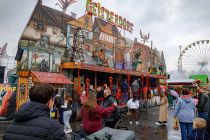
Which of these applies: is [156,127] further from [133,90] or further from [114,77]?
[114,77]

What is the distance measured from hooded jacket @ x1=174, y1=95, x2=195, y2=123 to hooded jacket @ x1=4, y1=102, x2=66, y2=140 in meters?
5.08

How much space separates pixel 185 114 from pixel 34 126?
528cm

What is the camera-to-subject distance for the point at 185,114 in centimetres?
656

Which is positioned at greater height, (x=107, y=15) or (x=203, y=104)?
(x=107, y=15)

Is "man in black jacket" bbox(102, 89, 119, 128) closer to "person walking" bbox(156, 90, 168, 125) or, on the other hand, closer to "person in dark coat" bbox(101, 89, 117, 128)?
"person in dark coat" bbox(101, 89, 117, 128)

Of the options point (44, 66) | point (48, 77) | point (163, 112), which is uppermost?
point (44, 66)

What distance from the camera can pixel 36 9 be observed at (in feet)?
46.2

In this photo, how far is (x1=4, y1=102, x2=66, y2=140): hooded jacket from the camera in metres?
2.24

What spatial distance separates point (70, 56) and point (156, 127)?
705 cm

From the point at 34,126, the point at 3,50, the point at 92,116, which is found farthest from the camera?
the point at 3,50

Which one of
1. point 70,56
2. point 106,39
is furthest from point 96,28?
point 70,56

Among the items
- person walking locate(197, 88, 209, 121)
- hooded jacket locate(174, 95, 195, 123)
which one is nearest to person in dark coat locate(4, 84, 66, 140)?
hooded jacket locate(174, 95, 195, 123)

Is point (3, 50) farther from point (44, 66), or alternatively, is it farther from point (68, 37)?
point (44, 66)

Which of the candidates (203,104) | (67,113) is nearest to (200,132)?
(203,104)
